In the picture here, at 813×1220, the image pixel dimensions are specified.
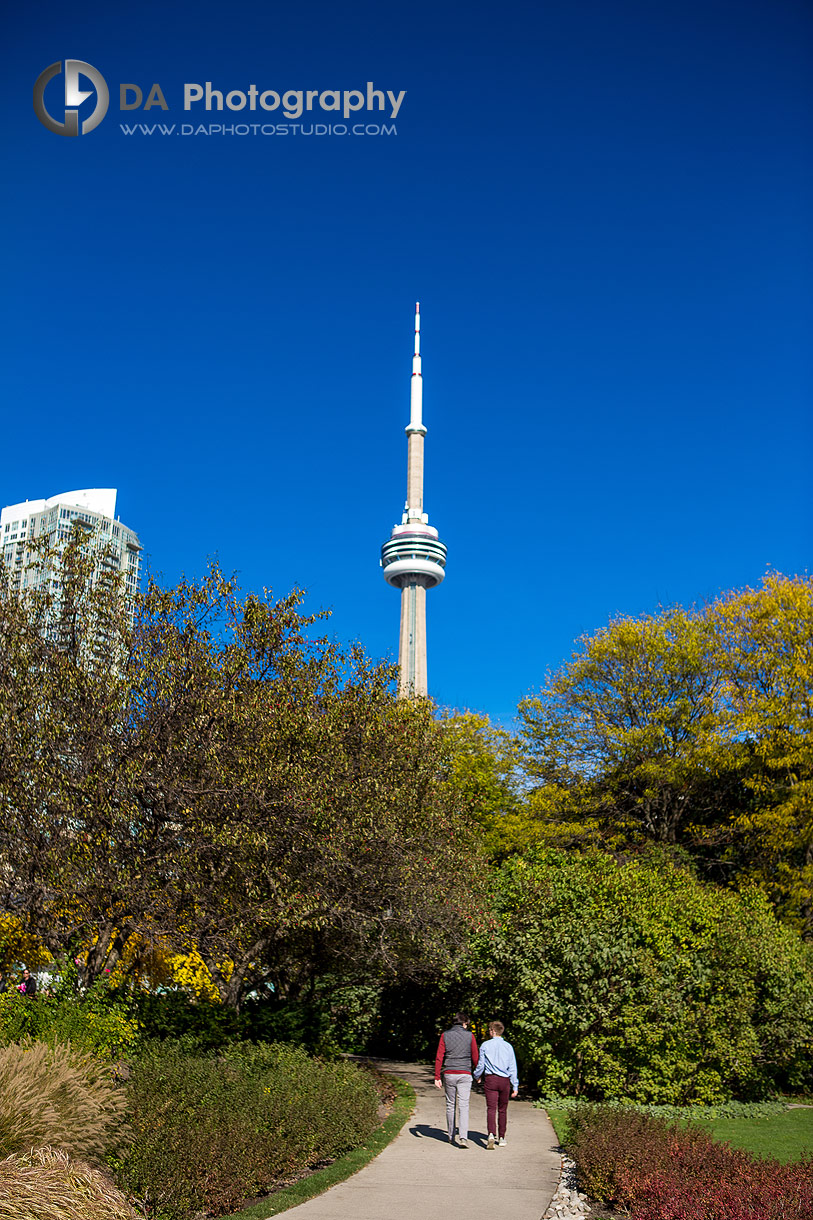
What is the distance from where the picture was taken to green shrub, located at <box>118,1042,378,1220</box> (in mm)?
8109

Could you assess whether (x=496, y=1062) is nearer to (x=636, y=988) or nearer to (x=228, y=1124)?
(x=228, y=1124)

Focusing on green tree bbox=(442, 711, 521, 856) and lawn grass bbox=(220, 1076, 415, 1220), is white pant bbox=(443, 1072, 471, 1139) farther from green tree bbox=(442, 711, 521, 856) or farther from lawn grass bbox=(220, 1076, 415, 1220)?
green tree bbox=(442, 711, 521, 856)

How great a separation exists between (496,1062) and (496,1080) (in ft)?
0.68

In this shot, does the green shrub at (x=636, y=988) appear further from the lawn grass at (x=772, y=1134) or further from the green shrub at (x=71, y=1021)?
the green shrub at (x=71, y=1021)

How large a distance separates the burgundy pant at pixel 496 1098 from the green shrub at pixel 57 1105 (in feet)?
16.1

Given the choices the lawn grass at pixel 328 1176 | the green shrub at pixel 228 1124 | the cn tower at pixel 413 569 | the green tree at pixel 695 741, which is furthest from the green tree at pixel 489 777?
the cn tower at pixel 413 569

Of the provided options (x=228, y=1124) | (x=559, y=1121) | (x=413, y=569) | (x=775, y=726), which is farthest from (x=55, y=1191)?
(x=413, y=569)

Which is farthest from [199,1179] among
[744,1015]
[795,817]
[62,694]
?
[795,817]

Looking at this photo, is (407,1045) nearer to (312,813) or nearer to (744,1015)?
(744,1015)

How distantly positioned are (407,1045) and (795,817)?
493 inches

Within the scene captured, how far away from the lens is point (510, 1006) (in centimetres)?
1742

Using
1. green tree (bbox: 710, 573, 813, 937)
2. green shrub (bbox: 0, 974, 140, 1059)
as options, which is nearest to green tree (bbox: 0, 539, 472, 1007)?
green shrub (bbox: 0, 974, 140, 1059)

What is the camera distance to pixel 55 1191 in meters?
6.83

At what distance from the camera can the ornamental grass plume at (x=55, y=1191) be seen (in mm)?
6551
